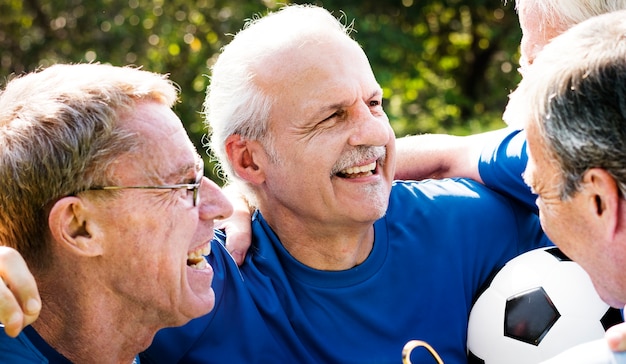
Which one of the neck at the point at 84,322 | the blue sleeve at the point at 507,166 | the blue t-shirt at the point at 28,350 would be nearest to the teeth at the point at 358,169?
the blue sleeve at the point at 507,166

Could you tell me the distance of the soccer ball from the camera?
9.05 feet

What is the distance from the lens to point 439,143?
3578 millimetres

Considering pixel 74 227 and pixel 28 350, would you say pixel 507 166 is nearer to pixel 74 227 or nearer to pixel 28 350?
pixel 74 227

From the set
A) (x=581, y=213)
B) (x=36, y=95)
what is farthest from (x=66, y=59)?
(x=581, y=213)

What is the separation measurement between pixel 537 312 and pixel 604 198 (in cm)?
91

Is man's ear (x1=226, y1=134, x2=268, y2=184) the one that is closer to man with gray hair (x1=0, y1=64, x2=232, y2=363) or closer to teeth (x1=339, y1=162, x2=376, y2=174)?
teeth (x1=339, y1=162, x2=376, y2=174)

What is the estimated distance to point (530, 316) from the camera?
2.85 meters

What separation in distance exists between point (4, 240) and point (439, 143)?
181 centimetres

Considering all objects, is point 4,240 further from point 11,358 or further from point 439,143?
point 439,143

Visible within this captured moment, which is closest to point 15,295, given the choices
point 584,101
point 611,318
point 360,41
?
point 584,101

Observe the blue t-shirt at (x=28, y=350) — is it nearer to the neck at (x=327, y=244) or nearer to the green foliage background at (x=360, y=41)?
the neck at (x=327, y=244)

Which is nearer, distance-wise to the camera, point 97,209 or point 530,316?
point 97,209

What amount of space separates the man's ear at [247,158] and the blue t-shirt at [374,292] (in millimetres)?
199

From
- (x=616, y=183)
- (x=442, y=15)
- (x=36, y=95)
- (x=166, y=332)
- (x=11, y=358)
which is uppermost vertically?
(x=616, y=183)
